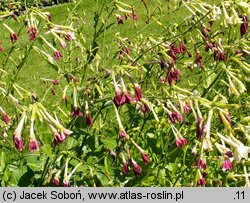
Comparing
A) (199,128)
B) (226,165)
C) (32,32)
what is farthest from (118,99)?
(32,32)

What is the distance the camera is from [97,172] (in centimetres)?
246

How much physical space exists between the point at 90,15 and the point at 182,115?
7419mm

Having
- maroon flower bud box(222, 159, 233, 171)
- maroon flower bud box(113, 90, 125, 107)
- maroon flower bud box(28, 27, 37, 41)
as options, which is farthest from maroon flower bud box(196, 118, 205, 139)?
maroon flower bud box(28, 27, 37, 41)

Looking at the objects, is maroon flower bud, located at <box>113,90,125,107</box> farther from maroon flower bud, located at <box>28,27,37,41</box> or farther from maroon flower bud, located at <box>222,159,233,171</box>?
maroon flower bud, located at <box>28,27,37,41</box>

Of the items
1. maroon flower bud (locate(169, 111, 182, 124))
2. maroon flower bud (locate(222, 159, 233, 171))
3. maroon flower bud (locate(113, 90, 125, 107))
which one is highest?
maroon flower bud (locate(113, 90, 125, 107))

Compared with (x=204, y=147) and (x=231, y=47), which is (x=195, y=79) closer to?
(x=231, y=47)

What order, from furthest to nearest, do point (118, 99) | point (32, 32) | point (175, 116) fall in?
point (32, 32), point (175, 116), point (118, 99)

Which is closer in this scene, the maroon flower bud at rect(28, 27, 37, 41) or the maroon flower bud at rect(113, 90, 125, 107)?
the maroon flower bud at rect(113, 90, 125, 107)

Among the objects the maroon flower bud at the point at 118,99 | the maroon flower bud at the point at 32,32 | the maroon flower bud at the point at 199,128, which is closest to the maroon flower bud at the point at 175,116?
the maroon flower bud at the point at 199,128

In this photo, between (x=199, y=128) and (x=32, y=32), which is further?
(x=32, y=32)

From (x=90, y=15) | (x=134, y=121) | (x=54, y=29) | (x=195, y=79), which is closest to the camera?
(x=54, y=29)

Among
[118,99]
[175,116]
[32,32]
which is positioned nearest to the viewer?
[118,99]

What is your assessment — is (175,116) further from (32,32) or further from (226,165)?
(32,32)

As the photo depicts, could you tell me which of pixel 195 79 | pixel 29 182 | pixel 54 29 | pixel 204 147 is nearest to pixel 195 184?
pixel 204 147
